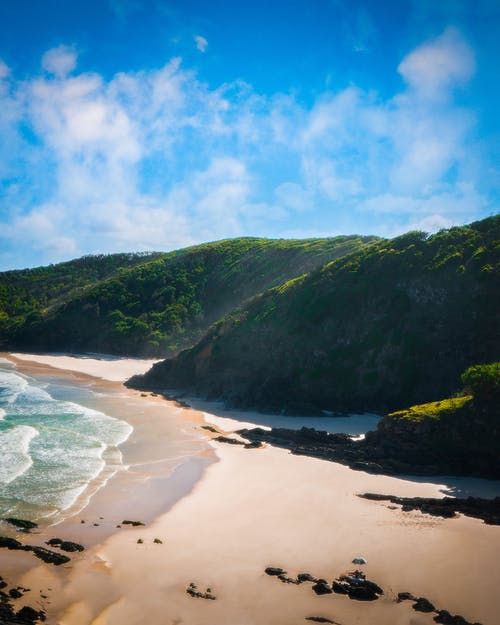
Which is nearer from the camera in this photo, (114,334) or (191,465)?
(191,465)

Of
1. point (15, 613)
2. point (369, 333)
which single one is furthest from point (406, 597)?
point (369, 333)

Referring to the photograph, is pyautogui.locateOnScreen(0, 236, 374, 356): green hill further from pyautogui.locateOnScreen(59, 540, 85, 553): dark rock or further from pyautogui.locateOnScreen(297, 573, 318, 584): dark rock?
pyautogui.locateOnScreen(297, 573, 318, 584): dark rock

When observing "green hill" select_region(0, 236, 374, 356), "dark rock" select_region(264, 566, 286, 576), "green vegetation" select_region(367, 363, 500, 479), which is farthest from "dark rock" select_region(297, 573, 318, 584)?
"green hill" select_region(0, 236, 374, 356)

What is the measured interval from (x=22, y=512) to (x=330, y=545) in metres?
10.3

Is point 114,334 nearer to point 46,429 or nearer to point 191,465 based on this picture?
point 46,429

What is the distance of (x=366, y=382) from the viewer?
107 ft

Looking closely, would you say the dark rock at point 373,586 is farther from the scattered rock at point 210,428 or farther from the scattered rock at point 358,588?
the scattered rock at point 210,428

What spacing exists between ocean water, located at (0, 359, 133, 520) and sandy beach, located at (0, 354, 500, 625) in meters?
1.39

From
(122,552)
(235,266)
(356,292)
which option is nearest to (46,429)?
(122,552)

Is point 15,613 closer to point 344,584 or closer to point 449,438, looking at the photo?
point 344,584

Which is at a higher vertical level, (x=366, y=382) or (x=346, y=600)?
(x=366, y=382)

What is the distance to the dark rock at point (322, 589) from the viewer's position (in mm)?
10516

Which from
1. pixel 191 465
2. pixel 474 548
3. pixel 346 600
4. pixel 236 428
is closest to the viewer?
pixel 346 600

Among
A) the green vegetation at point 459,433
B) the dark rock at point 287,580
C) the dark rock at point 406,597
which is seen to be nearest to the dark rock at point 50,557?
the dark rock at point 287,580
